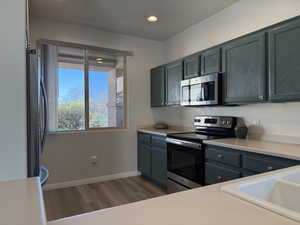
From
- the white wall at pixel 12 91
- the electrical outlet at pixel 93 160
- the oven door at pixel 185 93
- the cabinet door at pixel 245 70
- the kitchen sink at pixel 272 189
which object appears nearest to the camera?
the kitchen sink at pixel 272 189

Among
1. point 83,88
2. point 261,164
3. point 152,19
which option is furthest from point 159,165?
point 152,19

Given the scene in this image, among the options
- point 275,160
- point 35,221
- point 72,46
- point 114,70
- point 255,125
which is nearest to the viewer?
point 35,221

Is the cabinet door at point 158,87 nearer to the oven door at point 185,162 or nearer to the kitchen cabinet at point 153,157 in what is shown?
the kitchen cabinet at point 153,157

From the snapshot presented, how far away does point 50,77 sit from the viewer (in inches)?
129

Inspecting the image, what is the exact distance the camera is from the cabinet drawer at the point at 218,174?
2057 millimetres

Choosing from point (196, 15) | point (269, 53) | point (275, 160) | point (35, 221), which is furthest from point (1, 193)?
point (196, 15)

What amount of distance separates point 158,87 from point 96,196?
220cm

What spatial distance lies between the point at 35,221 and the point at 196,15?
3345 mm

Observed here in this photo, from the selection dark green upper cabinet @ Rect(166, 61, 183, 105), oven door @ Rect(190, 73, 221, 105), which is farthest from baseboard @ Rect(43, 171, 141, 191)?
oven door @ Rect(190, 73, 221, 105)

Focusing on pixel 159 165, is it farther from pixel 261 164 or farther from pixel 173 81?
pixel 261 164

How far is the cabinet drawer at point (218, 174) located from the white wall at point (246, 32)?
0.74 meters

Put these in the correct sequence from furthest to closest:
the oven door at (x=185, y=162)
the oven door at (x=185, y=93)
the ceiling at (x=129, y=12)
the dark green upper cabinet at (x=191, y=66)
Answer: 1. the oven door at (x=185, y=93)
2. the dark green upper cabinet at (x=191, y=66)
3. the ceiling at (x=129, y=12)
4. the oven door at (x=185, y=162)

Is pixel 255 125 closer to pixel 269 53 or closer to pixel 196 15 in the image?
pixel 269 53

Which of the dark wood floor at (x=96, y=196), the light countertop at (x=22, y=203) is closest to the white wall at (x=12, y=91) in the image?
the light countertop at (x=22, y=203)
